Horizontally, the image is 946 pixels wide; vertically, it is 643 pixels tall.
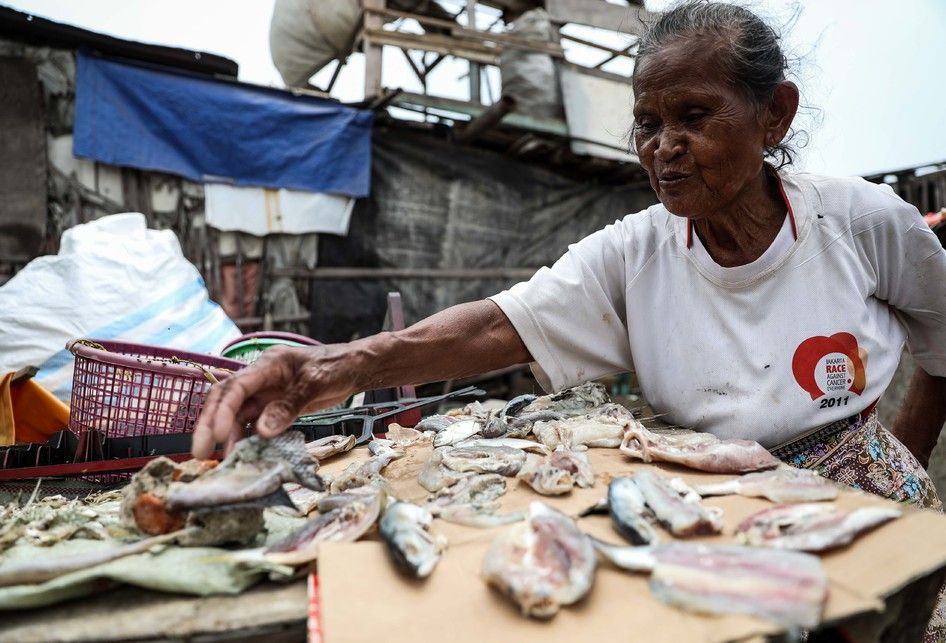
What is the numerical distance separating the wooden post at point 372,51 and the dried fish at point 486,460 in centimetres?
661

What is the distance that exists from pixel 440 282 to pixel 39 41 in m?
4.83

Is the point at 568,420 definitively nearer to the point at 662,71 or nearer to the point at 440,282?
the point at 662,71

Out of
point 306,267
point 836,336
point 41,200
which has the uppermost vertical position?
point 41,200

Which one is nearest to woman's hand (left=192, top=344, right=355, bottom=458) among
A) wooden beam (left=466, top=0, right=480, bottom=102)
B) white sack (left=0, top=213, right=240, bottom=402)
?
white sack (left=0, top=213, right=240, bottom=402)

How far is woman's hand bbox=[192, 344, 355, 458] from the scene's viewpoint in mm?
1559

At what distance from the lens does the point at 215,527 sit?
1435 mm

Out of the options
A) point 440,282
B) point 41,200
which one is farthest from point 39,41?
point 440,282

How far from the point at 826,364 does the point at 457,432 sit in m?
1.34

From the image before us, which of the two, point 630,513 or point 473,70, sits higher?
point 473,70

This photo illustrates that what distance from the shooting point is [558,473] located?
174cm

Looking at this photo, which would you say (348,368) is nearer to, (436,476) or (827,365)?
(436,476)

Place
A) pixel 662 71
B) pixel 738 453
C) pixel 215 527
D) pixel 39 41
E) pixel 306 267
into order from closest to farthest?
pixel 215 527 < pixel 738 453 < pixel 662 71 < pixel 39 41 < pixel 306 267

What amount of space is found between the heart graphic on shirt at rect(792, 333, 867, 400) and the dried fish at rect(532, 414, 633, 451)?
0.61 meters

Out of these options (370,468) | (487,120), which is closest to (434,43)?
(487,120)
